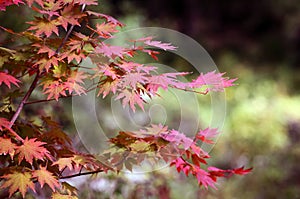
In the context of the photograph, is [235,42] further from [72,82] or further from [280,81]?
[72,82]

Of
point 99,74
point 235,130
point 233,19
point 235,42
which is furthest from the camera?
point 233,19

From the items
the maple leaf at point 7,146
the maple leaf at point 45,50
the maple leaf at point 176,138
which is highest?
the maple leaf at point 45,50

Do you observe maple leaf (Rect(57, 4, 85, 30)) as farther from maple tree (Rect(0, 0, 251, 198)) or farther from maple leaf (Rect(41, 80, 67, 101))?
maple leaf (Rect(41, 80, 67, 101))

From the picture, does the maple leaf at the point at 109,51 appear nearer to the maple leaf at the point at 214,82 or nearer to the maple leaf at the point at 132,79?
the maple leaf at the point at 132,79

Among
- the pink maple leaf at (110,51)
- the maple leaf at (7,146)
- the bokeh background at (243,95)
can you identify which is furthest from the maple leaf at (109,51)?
the bokeh background at (243,95)

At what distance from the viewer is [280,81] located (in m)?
9.77

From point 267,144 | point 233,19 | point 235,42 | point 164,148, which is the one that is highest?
point 233,19

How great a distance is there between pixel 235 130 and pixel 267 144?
2.35 feet

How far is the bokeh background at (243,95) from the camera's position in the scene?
3.26 meters

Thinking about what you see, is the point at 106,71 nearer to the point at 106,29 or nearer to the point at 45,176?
the point at 106,29

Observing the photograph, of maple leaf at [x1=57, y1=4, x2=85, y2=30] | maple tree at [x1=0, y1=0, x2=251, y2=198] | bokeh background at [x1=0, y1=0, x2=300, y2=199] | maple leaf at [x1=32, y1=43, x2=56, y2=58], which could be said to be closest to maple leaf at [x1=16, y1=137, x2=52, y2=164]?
maple tree at [x1=0, y1=0, x2=251, y2=198]

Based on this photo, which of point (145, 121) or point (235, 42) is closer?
point (145, 121)

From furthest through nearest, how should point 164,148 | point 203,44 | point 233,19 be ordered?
1. point 233,19
2. point 203,44
3. point 164,148

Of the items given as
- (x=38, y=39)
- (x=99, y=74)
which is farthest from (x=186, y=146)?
(x=38, y=39)
